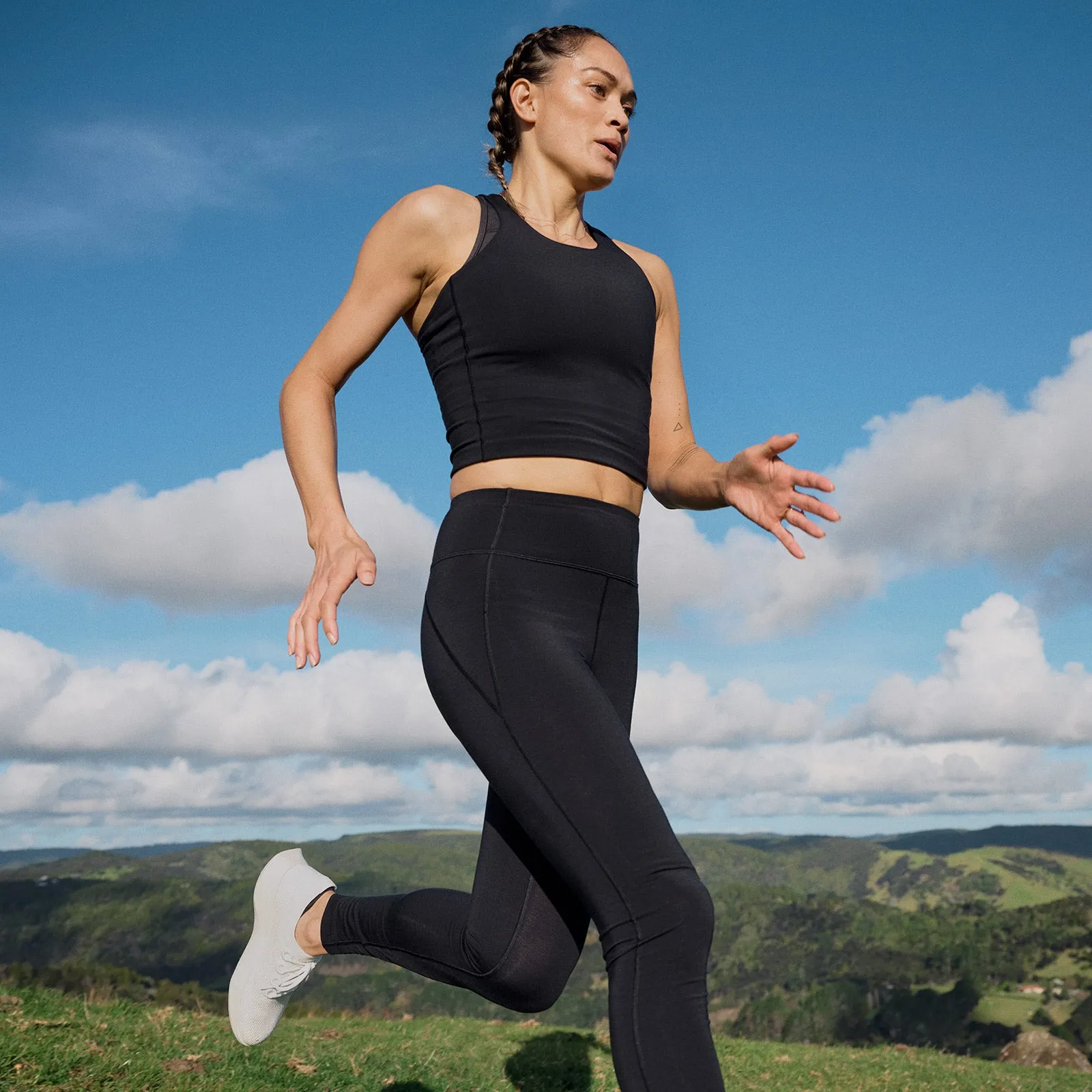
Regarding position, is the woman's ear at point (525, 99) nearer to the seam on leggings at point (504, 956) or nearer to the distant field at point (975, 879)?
the seam on leggings at point (504, 956)

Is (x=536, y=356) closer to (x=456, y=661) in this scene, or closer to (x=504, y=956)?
(x=456, y=661)

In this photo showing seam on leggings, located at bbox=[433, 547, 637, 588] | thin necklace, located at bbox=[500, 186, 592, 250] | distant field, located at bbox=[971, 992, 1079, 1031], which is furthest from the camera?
distant field, located at bbox=[971, 992, 1079, 1031]

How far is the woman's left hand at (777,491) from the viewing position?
2.89 meters

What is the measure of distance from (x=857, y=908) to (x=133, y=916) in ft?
143

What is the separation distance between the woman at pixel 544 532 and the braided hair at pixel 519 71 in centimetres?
1

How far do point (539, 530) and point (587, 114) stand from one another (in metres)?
1.43

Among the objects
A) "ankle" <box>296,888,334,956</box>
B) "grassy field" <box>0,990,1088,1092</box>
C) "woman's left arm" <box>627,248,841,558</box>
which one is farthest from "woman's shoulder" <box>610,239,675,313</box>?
"grassy field" <box>0,990,1088,1092</box>

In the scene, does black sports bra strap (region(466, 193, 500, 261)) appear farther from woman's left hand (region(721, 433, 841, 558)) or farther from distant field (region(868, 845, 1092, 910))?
distant field (region(868, 845, 1092, 910))

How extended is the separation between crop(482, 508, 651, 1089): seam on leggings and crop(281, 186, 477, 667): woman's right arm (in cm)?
42

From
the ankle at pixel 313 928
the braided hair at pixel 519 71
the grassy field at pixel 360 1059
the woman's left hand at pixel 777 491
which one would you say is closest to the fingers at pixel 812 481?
the woman's left hand at pixel 777 491

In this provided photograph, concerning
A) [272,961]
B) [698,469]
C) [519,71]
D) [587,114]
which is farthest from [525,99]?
[272,961]

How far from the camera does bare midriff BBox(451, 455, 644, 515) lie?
2.79m

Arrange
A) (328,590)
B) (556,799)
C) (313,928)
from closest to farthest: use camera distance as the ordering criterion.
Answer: (556,799) < (328,590) < (313,928)

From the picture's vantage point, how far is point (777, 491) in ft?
9.78
